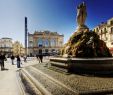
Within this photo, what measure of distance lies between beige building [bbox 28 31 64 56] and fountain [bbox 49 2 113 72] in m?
87.3

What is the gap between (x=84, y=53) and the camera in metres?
11.2

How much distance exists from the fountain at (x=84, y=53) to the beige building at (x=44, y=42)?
286 feet

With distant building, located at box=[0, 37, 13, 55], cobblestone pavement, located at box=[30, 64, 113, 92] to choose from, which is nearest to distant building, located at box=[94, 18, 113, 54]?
cobblestone pavement, located at box=[30, 64, 113, 92]

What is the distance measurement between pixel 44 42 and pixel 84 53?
305 ft

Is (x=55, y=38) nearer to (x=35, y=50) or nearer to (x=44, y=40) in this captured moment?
(x=44, y=40)

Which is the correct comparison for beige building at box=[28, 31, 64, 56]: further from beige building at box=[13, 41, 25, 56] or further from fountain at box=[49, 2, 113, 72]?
fountain at box=[49, 2, 113, 72]

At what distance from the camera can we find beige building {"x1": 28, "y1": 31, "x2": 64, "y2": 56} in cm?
10144

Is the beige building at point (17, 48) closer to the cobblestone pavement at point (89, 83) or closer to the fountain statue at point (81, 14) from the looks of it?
the fountain statue at point (81, 14)

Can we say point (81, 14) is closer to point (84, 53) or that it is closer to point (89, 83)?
point (84, 53)

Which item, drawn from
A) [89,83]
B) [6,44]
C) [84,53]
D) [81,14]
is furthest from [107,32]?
[6,44]

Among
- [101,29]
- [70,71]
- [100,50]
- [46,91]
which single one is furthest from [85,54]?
A: [101,29]

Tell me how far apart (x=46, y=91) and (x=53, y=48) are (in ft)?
318

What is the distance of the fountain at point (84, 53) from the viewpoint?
894 centimetres

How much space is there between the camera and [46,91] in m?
6.13
